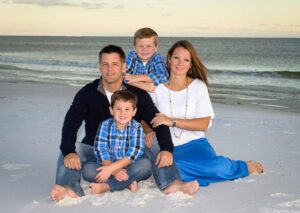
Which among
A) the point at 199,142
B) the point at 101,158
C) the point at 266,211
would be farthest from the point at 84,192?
the point at 266,211

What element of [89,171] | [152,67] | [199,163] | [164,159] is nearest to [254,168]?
[199,163]

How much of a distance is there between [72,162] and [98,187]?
0.97 ft

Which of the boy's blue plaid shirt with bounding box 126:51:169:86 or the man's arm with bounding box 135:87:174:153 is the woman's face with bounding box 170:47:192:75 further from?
the man's arm with bounding box 135:87:174:153

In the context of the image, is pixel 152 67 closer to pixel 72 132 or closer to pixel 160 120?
pixel 160 120

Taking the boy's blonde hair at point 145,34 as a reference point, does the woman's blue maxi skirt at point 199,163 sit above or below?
below

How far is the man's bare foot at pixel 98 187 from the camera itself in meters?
3.67

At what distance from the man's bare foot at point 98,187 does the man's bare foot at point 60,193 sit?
0.16 meters

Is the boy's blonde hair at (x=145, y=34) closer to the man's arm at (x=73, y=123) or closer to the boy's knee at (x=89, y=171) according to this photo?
the man's arm at (x=73, y=123)

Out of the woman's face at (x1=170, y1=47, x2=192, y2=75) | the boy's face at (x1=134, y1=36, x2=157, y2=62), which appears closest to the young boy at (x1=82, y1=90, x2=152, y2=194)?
the woman's face at (x1=170, y1=47, x2=192, y2=75)

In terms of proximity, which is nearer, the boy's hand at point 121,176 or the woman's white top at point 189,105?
the boy's hand at point 121,176

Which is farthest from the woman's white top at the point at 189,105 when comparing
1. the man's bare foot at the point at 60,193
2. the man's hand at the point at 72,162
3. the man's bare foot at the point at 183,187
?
the man's bare foot at the point at 60,193

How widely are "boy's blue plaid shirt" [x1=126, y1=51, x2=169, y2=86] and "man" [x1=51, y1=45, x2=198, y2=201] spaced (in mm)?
345

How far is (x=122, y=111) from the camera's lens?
11.9 ft

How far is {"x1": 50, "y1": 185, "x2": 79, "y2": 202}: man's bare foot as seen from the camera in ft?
11.5
